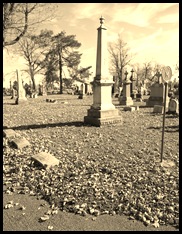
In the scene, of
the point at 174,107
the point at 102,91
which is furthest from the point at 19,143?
the point at 174,107

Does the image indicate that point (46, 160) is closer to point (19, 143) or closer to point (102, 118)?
point (19, 143)

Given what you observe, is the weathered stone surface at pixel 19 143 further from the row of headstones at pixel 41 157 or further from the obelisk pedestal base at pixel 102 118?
the obelisk pedestal base at pixel 102 118

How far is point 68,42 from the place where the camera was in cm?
4050

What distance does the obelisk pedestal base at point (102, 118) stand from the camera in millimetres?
8547

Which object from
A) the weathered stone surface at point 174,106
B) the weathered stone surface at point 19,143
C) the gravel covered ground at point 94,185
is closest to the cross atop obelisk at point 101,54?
the gravel covered ground at point 94,185

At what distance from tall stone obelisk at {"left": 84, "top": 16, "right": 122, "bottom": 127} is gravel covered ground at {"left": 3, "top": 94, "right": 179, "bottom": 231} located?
5.73 ft

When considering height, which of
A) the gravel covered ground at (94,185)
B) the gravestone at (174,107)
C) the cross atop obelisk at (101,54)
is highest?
the cross atop obelisk at (101,54)

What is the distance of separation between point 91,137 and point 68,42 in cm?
3654

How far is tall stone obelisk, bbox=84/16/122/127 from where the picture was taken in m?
8.55

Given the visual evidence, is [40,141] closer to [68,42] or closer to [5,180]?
[5,180]

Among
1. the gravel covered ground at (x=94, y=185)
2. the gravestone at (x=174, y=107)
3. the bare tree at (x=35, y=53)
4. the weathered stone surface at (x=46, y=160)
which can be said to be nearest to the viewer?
the gravel covered ground at (x=94, y=185)

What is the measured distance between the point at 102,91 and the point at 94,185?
5.33 meters

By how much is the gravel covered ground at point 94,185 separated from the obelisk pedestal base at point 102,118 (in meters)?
1.56

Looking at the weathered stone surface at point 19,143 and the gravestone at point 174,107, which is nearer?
the weathered stone surface at point 19,143
